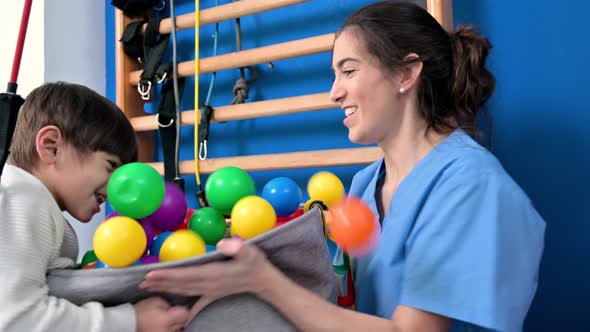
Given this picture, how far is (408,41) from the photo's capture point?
0.93 metres

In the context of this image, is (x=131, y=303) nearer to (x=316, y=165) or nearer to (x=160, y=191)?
(x=160, y=191)

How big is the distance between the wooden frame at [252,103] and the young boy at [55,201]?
0.51 meters

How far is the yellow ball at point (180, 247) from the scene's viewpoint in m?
0.69

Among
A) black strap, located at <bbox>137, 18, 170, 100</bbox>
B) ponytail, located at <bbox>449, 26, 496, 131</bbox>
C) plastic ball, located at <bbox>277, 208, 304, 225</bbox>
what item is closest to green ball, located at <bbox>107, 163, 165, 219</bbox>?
plastic ball, located at <bbox>277, 208, 304, 225</bbox>

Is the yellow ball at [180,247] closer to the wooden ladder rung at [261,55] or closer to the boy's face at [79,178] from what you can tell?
the boy's face at [79,178]

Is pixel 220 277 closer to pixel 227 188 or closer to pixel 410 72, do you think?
pixel 227 188

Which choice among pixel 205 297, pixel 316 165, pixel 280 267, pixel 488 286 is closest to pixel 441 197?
pixel 488 286

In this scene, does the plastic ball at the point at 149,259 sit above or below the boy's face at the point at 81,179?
below

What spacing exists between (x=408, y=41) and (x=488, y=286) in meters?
0.48

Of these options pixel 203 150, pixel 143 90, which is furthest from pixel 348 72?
pixel 143 90

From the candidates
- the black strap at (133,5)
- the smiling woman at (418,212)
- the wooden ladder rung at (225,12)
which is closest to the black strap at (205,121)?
the wooden ladder rung at (225,12)

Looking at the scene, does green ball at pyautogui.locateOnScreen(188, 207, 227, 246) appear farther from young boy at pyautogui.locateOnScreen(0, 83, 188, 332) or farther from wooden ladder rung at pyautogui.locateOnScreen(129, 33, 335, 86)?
wooden ladder rung at pyautogui.locateOnScreen(129, 33, 335, 86)

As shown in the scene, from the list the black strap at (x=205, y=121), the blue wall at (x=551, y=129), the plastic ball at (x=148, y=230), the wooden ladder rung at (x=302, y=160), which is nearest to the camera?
the plastic ball at (x=148, y=230)

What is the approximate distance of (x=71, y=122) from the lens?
803 mm
